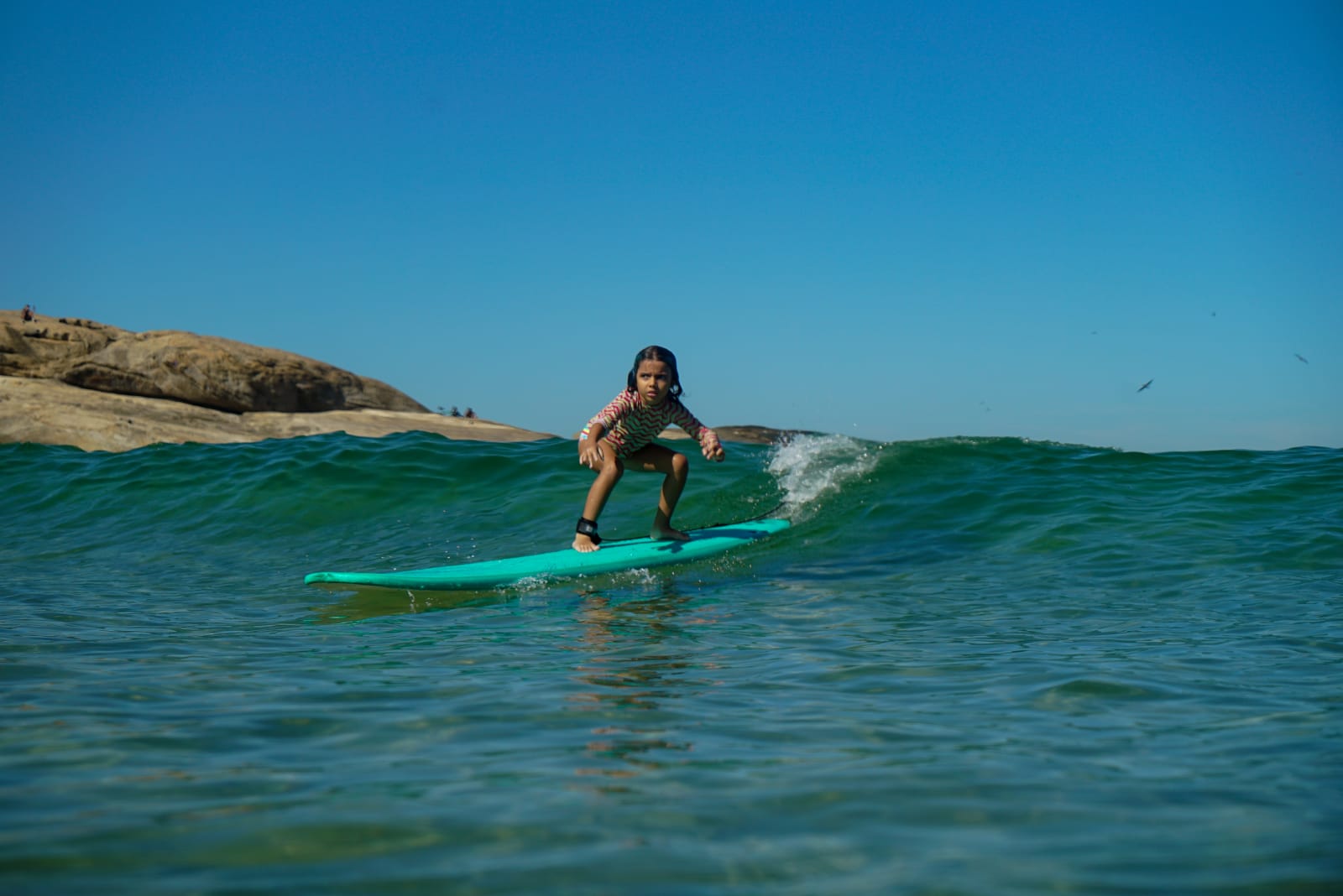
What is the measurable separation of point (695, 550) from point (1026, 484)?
4.25 meters

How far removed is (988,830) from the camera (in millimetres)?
2379

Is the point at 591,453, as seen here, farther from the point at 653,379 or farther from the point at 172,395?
the point at 172,395

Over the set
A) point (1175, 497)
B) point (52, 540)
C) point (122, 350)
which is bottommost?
point (52, 540)

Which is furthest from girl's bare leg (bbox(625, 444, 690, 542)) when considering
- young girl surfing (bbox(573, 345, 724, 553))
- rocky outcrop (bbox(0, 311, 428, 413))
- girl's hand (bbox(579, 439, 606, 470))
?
rocky outcrop (bbox(0, 311, 428, 413))

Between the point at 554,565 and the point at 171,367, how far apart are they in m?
16.7

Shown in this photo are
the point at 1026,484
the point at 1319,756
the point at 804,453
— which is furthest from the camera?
the point at 804,453

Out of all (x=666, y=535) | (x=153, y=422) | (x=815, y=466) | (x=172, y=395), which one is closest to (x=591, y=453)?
(x=666, y=535)

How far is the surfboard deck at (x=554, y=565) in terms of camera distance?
690cm

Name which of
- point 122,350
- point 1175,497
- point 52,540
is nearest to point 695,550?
point 1175,497

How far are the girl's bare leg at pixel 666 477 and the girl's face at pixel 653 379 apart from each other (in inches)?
21.8

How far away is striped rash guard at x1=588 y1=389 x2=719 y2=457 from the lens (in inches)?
306

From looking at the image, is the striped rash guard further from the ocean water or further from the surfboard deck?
the ocean water

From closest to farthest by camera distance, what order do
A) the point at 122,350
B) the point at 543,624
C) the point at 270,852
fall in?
1. the point at 270,852
2. the point at 543,624
3. the point at 122,350

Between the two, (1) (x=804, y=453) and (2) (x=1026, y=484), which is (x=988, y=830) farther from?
(1) (x=804, y=453)
